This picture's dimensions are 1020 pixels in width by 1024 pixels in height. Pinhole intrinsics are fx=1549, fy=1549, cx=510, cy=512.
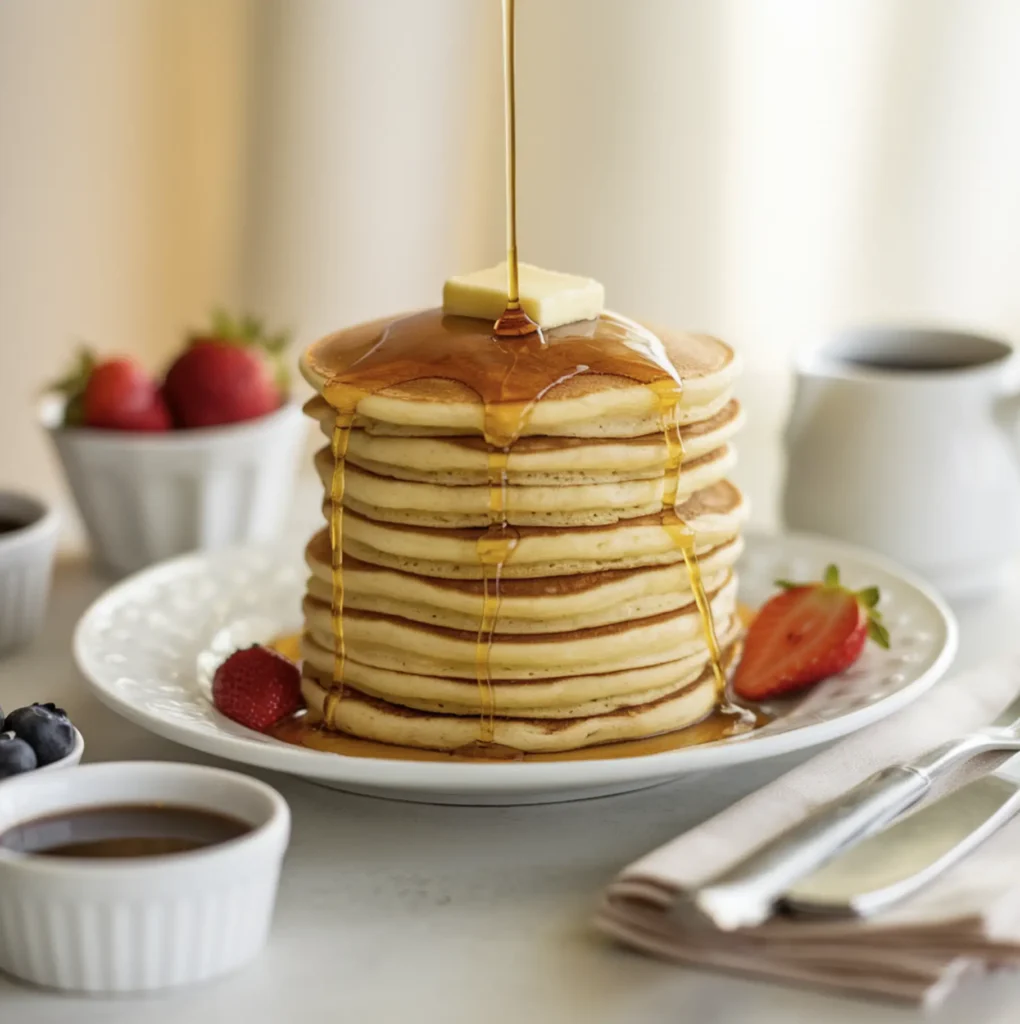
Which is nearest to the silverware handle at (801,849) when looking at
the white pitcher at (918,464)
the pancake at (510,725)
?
the pancake at (510,725)

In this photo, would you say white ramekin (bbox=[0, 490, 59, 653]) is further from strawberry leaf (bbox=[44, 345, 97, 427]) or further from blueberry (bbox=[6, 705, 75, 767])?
blueberry (bbox=[6, 705, 75, 767])

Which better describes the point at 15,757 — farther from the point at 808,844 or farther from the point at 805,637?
the point at 805,637

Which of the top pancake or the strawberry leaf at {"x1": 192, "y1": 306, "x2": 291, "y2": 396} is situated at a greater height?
the top pancake

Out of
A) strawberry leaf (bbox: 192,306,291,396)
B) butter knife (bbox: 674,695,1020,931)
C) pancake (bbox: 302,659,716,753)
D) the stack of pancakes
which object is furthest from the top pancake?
strawberry leaf (bbox: 192,306,291,396)

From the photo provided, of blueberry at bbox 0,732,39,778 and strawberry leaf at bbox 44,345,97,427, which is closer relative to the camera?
blueberry at bbox 0,732,39,778

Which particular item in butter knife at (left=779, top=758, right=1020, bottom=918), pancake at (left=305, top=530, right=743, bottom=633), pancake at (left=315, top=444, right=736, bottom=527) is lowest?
butter knife at (left=779, top=758, right=1020, bottom=918)
